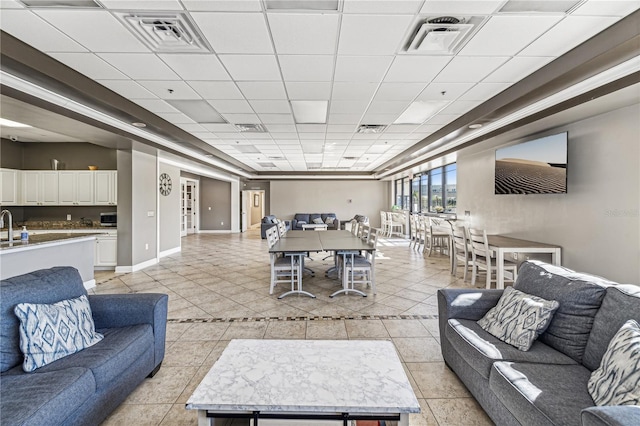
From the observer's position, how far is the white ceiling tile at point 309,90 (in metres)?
3.22

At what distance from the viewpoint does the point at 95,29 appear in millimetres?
2242

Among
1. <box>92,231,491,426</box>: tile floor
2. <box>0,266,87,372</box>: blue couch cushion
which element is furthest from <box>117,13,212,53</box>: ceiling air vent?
<box>92,231,491,426</box>: tile floor

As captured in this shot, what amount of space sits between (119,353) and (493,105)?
4.50m

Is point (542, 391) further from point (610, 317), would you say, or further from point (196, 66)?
point (196, 66)

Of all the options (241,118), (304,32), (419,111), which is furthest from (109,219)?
(419,111)

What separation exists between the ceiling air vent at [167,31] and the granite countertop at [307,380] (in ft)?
7.84

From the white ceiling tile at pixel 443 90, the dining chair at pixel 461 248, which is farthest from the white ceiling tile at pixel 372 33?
the dining chair at pixel 461 248

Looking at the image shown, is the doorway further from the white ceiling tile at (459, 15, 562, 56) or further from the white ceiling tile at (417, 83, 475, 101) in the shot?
the white ceiling tile at (459, 15, 562, 56)

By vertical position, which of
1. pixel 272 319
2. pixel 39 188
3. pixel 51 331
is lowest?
pixel 272 319

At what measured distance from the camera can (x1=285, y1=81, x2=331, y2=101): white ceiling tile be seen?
3225mm

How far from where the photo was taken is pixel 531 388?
1.38 meters

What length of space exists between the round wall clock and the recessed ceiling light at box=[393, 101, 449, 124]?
235 inches

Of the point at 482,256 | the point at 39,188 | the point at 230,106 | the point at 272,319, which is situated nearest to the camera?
the point at 272,319

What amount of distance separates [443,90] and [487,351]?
2876mm
